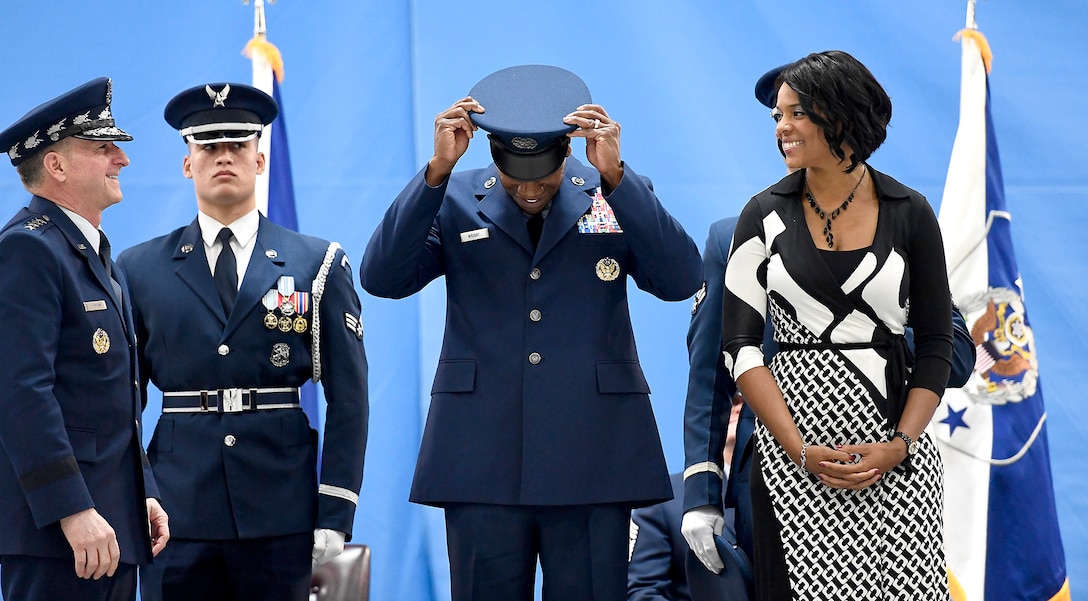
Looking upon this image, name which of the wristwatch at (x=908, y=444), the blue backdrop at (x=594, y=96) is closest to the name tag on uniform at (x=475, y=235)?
the wristwatch at (x=908, y=444)

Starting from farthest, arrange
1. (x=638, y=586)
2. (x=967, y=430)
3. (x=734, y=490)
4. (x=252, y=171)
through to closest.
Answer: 1. (x=967, y=430)
2. (x=638, y=586)
3. (x=252, y=171)
4. (x=734, y=490)

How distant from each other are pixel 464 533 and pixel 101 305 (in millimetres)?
763

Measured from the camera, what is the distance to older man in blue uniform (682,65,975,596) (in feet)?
7.91

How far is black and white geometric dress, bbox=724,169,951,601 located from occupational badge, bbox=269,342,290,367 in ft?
3.24

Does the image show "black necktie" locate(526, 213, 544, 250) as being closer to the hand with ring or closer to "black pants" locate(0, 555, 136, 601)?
the hand with ring

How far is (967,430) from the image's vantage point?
3.53 metres

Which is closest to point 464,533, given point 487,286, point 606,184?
point 487,286

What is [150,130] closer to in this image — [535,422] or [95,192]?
[95,192]

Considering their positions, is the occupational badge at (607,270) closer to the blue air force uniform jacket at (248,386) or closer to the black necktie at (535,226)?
the black necktie at (535,226)

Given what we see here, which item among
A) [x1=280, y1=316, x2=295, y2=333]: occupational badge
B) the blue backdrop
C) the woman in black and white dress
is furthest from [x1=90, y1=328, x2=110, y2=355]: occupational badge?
the blue backdrop

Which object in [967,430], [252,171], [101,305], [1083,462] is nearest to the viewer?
[101,305]

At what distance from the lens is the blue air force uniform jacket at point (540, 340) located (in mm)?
2275

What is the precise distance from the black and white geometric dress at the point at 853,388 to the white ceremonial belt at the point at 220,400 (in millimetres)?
1022

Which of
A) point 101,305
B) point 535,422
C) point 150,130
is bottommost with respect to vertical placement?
point 535,422
